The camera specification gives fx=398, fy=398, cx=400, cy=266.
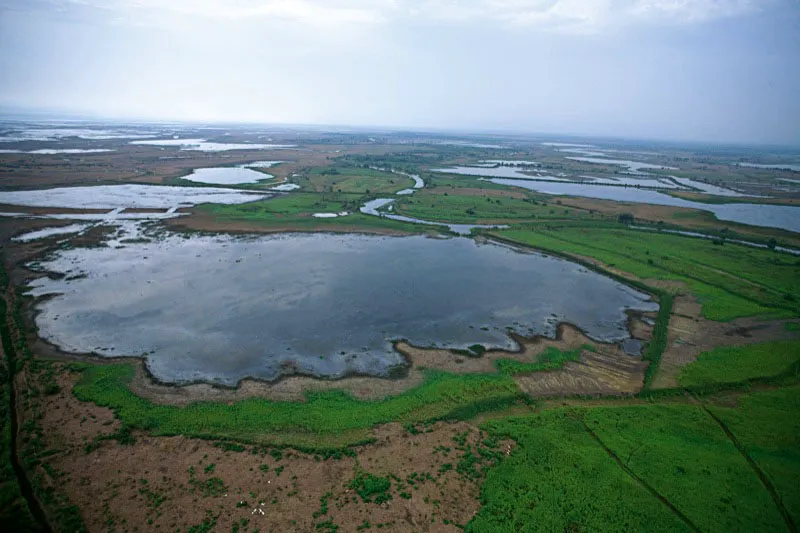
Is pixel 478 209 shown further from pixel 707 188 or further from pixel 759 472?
pixel 707 188

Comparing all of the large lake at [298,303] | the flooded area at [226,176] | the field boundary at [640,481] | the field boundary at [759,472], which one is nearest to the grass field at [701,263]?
the large lake at [298,303]

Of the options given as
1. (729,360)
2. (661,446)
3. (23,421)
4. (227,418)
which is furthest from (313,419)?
(729,360)

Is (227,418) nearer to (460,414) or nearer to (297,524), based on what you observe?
(297,524)

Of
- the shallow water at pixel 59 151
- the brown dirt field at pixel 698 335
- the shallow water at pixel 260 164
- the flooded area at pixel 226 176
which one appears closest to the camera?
the brown dirt field at pixel 698 335

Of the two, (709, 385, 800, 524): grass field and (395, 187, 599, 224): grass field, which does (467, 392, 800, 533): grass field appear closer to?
(709, 385, 800, 524): grass field

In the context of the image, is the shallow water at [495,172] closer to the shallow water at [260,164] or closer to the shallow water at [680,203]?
the shallow water at [680,203]

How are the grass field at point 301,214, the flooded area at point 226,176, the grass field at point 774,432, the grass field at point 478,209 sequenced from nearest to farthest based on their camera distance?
the grass field at point 774,432, the grass field at point 301,214, the grass field at point 478,209, the flooded area at point 226,176

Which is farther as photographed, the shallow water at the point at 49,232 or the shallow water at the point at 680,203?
the shallow water at the point at 680,203
